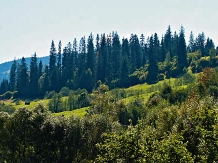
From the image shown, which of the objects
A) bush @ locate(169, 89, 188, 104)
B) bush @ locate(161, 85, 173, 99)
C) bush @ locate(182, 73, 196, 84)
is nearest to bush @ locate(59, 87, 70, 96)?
bush @ locate(182, 73, 196, 84)

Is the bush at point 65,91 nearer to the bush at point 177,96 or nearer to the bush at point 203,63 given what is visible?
the bush at point 203,63

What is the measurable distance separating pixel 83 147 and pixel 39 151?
750cm

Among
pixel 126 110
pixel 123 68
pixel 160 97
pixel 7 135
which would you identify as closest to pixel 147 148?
pixel 7 135

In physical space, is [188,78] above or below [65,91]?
above

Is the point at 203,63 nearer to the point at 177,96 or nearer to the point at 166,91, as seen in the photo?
the point at 166,91

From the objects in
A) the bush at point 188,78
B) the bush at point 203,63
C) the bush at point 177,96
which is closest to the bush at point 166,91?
the bush at point 177,96

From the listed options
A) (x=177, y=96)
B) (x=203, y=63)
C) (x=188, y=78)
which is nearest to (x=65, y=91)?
(x=188, y=78)

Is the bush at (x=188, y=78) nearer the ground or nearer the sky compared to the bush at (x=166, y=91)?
nearer the sky

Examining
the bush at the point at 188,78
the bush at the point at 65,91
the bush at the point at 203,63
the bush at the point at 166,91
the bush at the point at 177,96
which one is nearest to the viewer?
the bush at the point at 177,96

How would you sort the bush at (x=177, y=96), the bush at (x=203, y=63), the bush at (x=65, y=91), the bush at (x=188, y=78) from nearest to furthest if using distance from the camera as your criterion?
the bush at (x=177, y=96) < the bush at (x=188, y=78) < the bush at (x=203, y=63) < the bush at (x=65, y=91)

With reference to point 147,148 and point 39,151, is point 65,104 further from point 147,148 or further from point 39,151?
point 147,148

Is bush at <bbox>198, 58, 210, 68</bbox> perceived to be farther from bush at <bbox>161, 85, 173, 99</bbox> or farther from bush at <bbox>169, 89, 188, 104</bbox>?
bush at <bbox>169, 89, 188, 104</bbox>

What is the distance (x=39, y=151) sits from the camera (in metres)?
60.2

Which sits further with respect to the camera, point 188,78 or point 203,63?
point 203,63
